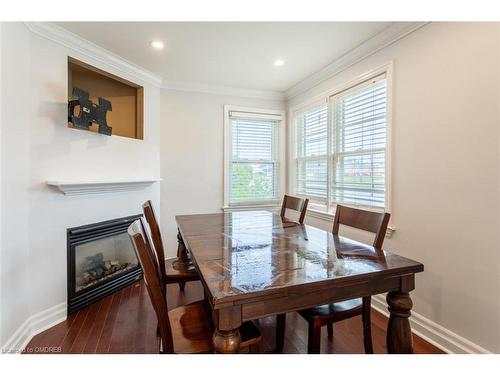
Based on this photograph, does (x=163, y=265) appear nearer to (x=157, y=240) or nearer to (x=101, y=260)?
(x=157, y=240)

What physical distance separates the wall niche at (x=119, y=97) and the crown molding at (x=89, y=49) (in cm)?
13

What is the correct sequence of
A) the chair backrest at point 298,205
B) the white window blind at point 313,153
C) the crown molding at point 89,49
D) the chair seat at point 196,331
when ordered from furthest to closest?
the white window blind at point 313,153 < the chair backrest at point 298,205 < the crown molding at point 89,49 < the chair seat at point 196,331

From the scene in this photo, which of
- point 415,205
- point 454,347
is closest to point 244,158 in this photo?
point 415,205

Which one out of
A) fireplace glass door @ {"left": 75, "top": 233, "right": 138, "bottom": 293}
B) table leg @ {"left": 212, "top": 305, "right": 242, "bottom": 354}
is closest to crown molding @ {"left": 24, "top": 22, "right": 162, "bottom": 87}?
fireplace glass door @ {"left": 75, "top": 233, "right": 138, "bottom": 293}

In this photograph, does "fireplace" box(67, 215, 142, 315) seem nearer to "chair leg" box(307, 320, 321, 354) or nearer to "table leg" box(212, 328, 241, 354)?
"table leg" box(212, 328, 241, 354)

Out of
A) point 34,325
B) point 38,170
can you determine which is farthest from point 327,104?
point 34,325

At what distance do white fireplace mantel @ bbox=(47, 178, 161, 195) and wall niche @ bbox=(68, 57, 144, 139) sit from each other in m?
0.59

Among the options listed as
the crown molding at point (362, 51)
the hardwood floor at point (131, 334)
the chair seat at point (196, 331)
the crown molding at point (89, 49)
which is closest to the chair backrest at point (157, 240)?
the chair seat at point (196, 331)

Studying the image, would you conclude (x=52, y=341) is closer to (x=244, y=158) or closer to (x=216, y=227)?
(x=216, y=227)

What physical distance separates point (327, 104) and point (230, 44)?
1341 mm

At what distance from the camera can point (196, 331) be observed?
123 cm

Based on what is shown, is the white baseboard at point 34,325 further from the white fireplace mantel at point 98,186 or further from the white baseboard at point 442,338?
the white baseboard at point 442,338

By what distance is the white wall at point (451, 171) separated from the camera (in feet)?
5.14

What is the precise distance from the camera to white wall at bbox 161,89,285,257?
3.46 meters
